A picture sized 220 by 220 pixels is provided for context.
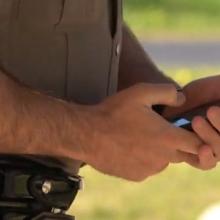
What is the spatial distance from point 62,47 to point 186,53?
6.04 metres

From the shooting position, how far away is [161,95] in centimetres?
213

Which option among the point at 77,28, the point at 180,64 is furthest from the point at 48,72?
the point at 180,64

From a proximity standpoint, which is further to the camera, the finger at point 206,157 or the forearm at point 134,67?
the forearm at point 134,67

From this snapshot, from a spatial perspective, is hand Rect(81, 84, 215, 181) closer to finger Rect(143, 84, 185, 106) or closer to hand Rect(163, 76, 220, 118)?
finger Rect(143, 84, 185, 106)

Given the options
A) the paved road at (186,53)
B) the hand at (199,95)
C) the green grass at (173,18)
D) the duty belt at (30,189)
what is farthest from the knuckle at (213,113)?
the green grass at (173,18)

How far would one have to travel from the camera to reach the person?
2113mm

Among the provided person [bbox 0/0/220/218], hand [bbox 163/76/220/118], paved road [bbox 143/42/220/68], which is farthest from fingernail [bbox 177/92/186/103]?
paved road [bbox 143/42/220/68]

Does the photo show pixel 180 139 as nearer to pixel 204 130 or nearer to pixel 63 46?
pixel 204 130

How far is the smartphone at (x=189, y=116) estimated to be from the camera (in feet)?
7.26

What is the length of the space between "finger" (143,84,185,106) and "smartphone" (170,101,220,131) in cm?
4

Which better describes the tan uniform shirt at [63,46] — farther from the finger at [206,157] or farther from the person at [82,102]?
the finger at [206,157]

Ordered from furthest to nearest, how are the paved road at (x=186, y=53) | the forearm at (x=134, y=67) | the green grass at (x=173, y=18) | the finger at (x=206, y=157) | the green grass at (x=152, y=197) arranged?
the green grass at (x=173, y=18)
the paved road at (x=186, y=53)
the green grass at (x=152, y=197)
the forearm at (x=134, y=67)
the finger at (x=206, y=157)

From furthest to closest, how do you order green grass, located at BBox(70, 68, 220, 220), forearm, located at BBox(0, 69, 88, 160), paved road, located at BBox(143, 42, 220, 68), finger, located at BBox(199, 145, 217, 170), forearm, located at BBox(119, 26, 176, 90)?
paved road, located at BBox(143, 42, 220, 68), green grass, located at BBox(70, 68, 220, 220), forearm, located at BBox(119, 26, 176, 90), finger, located at BBox(199, 145, 217, 170), forearm, located at BBox(0, 69, 88, 160)

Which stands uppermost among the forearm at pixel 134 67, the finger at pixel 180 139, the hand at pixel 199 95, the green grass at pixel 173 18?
the finger at pixel 180 139
